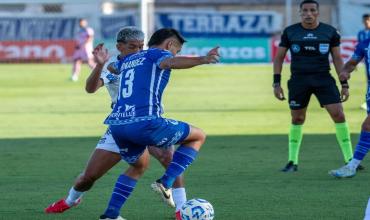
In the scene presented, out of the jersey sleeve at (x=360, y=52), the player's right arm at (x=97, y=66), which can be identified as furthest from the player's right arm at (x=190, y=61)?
the jersey sleeve at (x=360, y=52)

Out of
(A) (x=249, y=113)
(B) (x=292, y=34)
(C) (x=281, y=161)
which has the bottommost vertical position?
(A) (x=249, y=113)

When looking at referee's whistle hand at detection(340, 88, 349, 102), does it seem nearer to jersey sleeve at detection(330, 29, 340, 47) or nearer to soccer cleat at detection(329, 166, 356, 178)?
jersey sleeve at detection(330, 29, 340, 47)

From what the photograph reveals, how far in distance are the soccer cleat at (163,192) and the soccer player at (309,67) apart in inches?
129

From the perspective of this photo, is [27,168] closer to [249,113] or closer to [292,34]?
[292,34]

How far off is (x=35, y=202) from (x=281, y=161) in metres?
4.48

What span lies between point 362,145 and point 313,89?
40.4 inches

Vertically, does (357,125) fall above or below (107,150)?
below

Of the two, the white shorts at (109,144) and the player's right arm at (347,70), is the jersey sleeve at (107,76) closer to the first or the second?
the white shorts at (109,144)

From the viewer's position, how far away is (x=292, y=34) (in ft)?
40.9

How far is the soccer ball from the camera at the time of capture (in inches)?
332

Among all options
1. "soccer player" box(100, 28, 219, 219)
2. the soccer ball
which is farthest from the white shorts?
the soccer ball

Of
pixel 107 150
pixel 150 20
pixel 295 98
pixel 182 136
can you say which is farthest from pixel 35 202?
pixel 150 20

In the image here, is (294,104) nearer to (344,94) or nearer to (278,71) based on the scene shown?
(278,71)

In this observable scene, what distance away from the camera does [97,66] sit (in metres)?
8.98
